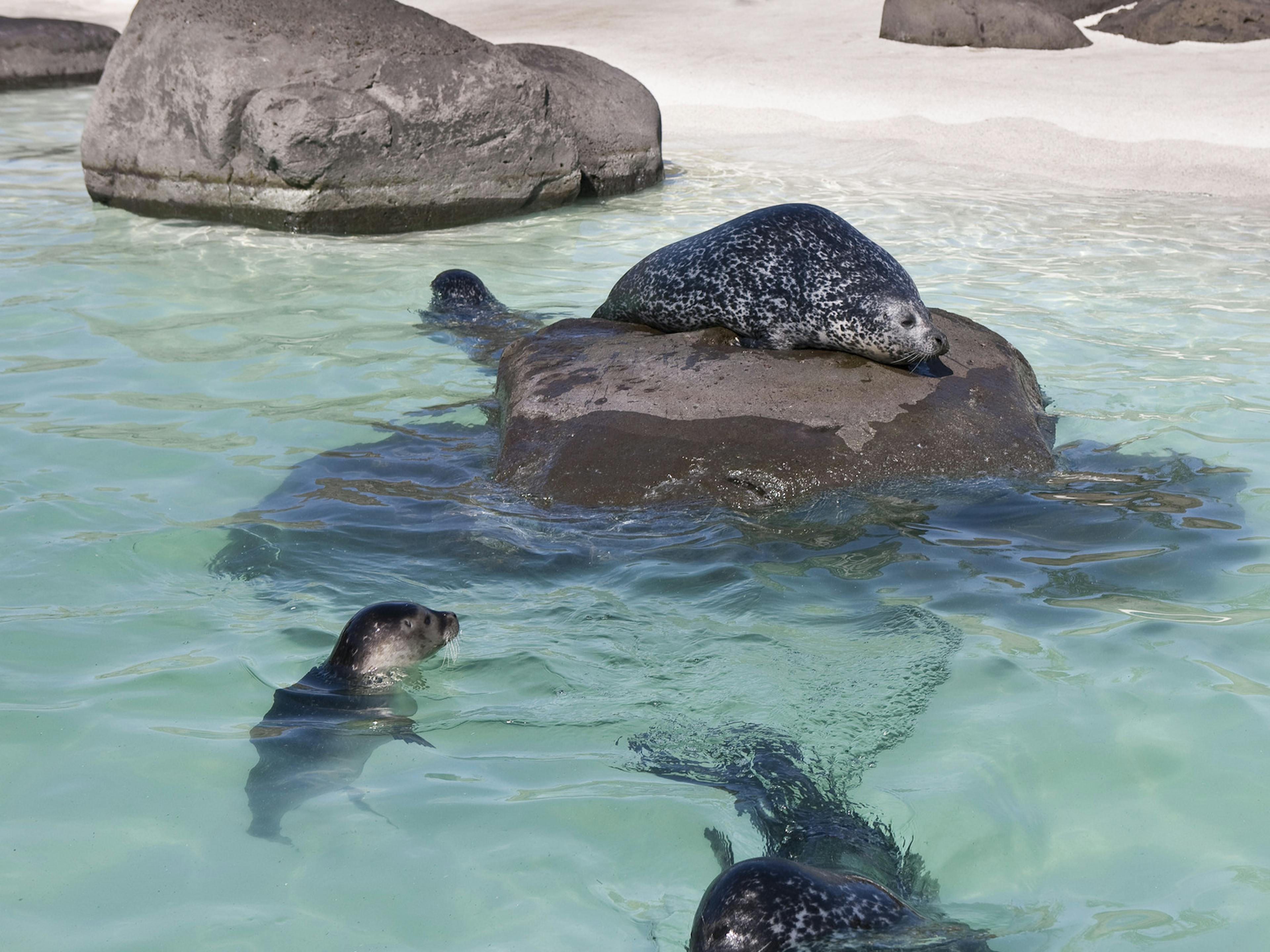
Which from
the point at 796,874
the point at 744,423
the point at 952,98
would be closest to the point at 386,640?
the point at 796,874

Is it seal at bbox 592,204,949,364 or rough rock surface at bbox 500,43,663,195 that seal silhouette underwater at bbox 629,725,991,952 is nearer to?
seal at bbox 592,204,949,364

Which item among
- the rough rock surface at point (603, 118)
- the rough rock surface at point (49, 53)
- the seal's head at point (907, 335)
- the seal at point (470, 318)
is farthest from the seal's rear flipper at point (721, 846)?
the rough rock surface at point (49, 53)

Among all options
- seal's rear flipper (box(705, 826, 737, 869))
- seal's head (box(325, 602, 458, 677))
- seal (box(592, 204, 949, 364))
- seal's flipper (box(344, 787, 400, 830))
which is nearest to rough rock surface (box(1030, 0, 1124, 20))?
seal (box(592, 204, 949, 364))

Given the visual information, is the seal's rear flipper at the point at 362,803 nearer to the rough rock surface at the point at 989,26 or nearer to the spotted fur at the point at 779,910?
the spotted fur at the point at 779,910

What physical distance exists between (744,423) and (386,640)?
85.7 inches

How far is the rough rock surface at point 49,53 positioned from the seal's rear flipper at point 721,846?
19880mm

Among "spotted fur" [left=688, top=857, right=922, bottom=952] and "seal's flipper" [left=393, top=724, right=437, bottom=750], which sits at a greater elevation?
"spotted fur" [left=688, top=857, right=922, bottom=952]

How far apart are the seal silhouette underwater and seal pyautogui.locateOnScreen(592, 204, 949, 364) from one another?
112 inches

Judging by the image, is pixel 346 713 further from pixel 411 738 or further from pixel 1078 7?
pixel 1078 7

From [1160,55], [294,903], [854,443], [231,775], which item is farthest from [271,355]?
[1160,55]

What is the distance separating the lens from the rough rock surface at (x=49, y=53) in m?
19.1

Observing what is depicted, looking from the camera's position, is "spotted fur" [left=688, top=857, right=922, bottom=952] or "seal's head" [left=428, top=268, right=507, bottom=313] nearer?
"spotted fur" [left=688, top=857, right=922, bottom=952]

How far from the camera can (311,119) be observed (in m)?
9.91

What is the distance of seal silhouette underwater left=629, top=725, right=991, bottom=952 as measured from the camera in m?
2.46
